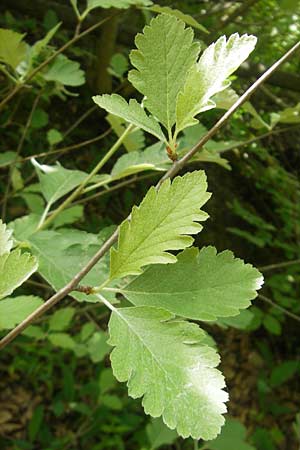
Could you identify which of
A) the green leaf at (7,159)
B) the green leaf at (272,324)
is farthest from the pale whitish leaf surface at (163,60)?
the green leaf at (272,324)

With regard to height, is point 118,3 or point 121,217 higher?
point 118,3

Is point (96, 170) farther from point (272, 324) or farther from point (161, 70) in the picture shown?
point (272, 324)

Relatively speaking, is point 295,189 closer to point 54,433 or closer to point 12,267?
point 54,433

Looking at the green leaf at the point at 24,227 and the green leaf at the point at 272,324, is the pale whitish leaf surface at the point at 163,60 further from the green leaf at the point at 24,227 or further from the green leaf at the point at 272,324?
the green leaf at the point at 272,324

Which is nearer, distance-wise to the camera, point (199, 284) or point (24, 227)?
point (199, 284)

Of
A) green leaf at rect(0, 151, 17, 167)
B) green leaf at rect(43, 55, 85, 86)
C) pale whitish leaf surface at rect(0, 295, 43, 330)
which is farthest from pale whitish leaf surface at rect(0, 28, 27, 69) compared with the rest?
pale whitish leaf surface at rect(0, 295, 43, 330)

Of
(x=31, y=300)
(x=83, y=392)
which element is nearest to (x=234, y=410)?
(x=83, y=392)

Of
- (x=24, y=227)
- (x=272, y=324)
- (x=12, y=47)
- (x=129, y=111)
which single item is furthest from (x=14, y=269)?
(x=272, y=324)
